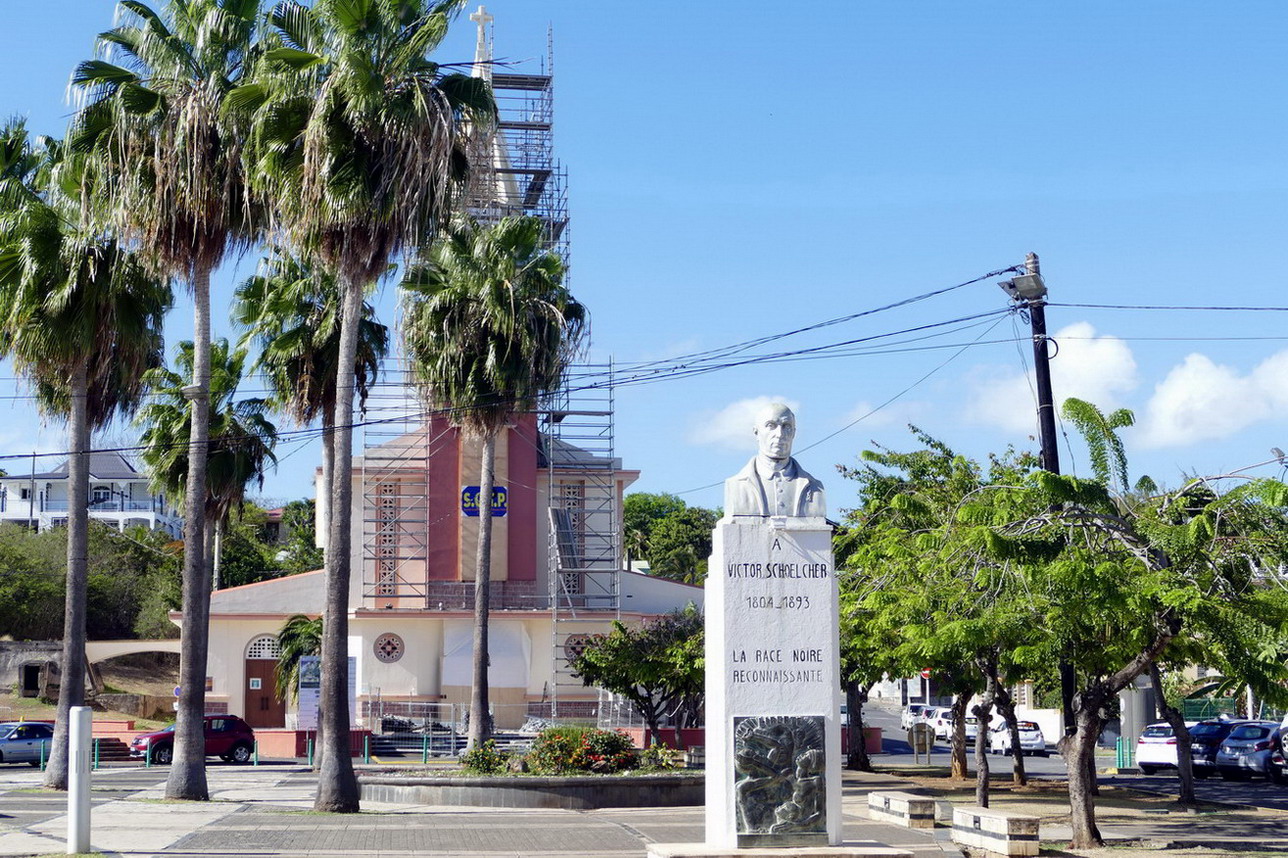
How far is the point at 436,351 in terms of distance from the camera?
1251 inches

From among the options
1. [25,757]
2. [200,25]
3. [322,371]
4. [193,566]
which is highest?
[200,25]

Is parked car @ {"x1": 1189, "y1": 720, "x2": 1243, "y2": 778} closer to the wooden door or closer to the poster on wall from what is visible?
the poster on wall

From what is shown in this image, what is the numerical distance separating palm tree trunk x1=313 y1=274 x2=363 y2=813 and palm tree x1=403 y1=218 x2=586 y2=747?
8.16 m

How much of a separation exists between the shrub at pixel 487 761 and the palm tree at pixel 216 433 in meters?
11.9

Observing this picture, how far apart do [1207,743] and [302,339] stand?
24.4m

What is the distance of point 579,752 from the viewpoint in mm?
24391

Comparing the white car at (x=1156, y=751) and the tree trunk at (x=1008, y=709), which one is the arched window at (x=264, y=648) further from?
the white car at (x=1156, y=751)

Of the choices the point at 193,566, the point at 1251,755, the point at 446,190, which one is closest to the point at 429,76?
the point at 446,190

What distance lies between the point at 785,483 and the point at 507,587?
1353 inches

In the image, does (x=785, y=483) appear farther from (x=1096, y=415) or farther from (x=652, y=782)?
(x=652, y=782)

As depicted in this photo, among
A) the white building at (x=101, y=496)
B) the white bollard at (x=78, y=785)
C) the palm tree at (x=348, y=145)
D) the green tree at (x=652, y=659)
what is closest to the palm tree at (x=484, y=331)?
the green tree at (x=652, y=659)

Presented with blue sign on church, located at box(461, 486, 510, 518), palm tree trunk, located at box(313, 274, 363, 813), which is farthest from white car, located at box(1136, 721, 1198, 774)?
palm tree trunk, located at box(313, 274, 363, 813)

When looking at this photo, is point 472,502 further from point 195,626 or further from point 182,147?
point 182,147

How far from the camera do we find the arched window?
4862cm
